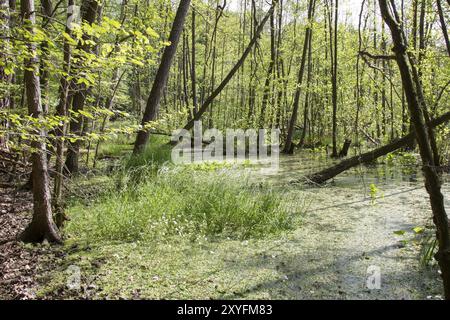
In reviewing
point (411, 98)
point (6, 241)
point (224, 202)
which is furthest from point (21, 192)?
point (411, 98)

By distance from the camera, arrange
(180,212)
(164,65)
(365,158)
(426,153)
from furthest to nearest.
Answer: (164,65) < (365,158) < (180,212) < (426,153)

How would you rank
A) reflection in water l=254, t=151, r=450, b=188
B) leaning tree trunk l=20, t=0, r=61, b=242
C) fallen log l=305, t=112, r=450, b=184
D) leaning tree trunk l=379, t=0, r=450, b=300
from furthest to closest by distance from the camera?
1. reflection in water l=254, t=151, r=450, b=188
2. fallen log l=305, t=112, r=450, b=184
3. leaning tree trunk l=20, t=0, r=61, b=242
4. leaning tree trunk l=379, t=0, r=450, b=300

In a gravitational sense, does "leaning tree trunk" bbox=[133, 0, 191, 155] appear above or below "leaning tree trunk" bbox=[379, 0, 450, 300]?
above

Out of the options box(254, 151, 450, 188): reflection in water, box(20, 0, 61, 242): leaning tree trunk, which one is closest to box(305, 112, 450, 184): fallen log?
box(254, 151, 450, 188): reflection in water

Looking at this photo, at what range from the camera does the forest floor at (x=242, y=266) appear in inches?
99.6

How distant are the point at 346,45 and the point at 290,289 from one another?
12.9 m

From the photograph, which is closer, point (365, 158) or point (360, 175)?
point (365, 158)

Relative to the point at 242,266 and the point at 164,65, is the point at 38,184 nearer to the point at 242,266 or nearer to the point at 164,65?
the point at 242,266

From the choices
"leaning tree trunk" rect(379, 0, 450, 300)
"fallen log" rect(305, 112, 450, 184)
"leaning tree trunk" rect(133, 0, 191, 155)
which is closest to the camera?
"leaning tree trunk" rect(379, 0, 450, 300)

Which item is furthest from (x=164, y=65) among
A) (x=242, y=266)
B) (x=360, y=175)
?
(x=360, y=175)

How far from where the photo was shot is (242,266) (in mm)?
2998

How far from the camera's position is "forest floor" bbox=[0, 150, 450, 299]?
253cm

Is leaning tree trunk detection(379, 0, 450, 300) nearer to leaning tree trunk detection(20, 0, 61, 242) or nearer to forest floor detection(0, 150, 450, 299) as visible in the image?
forest floor detection(0, 150, 450, 299)

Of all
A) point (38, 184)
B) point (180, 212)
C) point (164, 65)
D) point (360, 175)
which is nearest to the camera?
point (38, 184)
